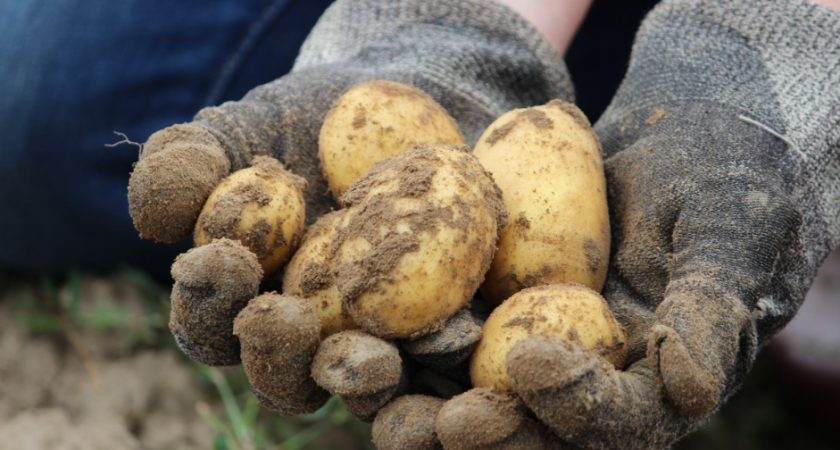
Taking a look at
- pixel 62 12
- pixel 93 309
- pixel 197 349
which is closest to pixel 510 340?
pixel 197 349

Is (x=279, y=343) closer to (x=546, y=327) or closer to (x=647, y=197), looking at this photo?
(x=546, y=327)

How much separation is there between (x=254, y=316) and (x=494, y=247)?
16.3 inches

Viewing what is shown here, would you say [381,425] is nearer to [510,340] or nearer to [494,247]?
[510,340]

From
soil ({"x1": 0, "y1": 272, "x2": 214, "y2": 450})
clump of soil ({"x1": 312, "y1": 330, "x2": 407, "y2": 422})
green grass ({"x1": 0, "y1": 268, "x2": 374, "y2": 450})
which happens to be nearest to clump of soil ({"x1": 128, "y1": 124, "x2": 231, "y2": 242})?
clump of soil ({"x1": 312, "y1": 330, "x2": 407, "y2": 422})

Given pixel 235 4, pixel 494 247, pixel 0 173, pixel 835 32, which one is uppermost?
pixel 835 32

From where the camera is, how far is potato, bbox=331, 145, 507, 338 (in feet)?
3.58

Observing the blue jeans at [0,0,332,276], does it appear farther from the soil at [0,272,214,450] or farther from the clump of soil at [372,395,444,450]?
the clump of soil at [372,395,444,450]

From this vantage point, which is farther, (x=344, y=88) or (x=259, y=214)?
(x=344, y=88)

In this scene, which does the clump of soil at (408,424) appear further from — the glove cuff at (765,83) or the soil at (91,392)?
the soil at (91,392)

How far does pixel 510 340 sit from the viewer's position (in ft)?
3.59

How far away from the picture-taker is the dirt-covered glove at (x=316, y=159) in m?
1.03

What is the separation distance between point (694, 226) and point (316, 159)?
2.51 ft

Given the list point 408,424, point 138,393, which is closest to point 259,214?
point 408,424

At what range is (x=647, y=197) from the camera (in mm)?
1334
